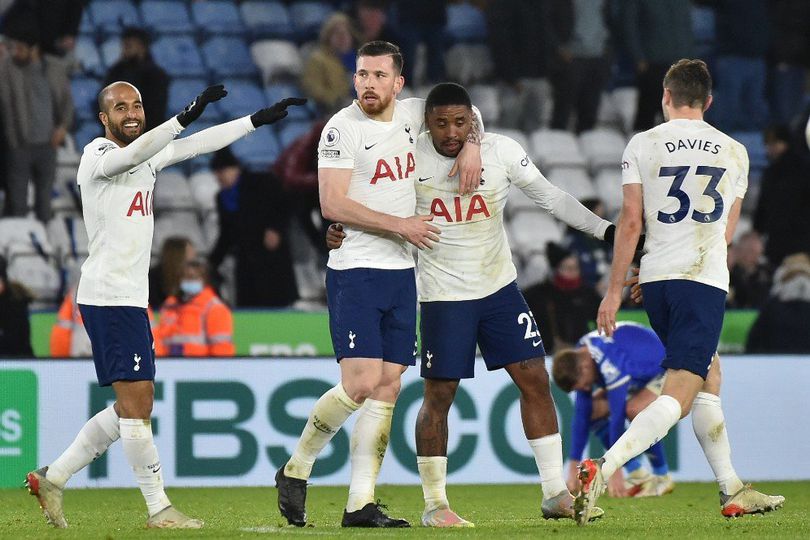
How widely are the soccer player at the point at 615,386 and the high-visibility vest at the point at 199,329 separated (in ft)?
10.9

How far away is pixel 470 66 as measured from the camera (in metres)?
17.3

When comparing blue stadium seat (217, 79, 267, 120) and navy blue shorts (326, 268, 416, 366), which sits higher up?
blue stadium seat (217, 79, 267, 120)

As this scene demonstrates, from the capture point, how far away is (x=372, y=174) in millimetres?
7551

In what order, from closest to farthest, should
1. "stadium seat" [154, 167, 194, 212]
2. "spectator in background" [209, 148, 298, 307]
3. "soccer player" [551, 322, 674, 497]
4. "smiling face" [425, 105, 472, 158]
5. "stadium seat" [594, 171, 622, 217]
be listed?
"smiling face" [425, 105, 472, 158]
"soccer player" [551, 322, 674, 497]
"spectator in background" [209, 148, 298, 307]
"stadium seat" [154, 167, 194, 212]
"stadium seat" [594, 171, 622, 217]

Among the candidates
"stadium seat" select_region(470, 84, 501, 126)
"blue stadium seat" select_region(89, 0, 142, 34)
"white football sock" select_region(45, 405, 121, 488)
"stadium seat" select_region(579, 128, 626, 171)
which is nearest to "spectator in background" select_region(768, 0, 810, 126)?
"stadium seat" select_region(579, 128, 626, 171)

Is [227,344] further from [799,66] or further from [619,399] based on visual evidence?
[799,66]

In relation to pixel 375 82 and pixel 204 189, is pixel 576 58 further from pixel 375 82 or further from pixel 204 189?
pixel 375 82

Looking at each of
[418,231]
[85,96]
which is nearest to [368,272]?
[418,231]

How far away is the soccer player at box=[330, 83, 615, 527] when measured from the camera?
778cm

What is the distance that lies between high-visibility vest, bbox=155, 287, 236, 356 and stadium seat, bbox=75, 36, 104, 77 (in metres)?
4.60

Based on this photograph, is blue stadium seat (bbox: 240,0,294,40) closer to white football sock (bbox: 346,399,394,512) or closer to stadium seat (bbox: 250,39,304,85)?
stadium seat (bbox: 250,39,304,85)

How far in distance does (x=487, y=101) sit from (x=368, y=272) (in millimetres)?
9864

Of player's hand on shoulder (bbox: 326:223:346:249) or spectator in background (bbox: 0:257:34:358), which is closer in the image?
player's hand on shoulder (bbox: 326:223:346:249)

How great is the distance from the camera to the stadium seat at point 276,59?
16969 millimetres
